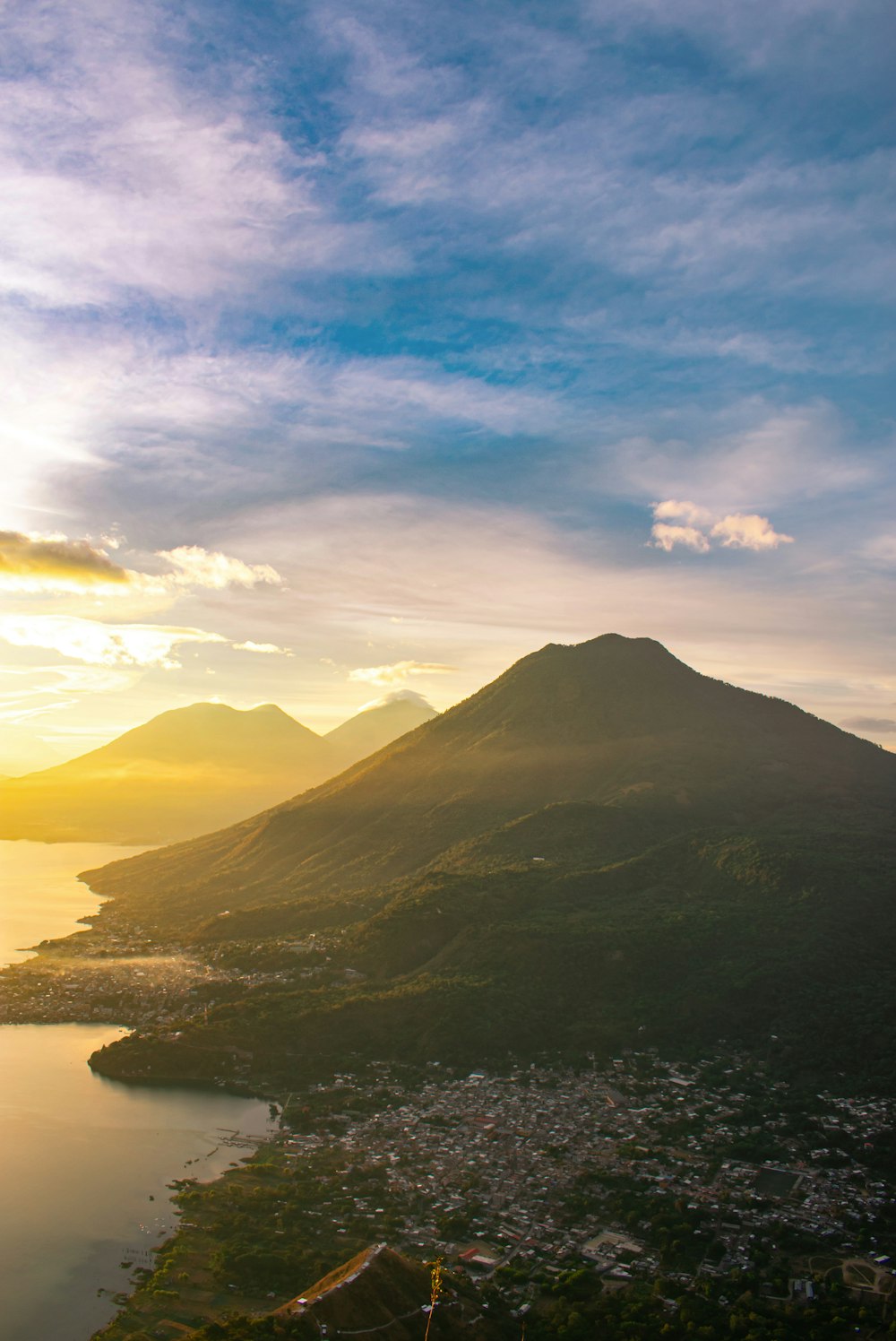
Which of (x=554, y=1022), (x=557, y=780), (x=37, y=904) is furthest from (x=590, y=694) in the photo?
(x=37, y=904)

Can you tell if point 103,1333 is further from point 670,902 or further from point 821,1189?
point 670,902

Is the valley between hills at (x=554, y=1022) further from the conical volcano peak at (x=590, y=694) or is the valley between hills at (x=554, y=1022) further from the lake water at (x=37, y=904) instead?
the lake water at (x=37, y=904)

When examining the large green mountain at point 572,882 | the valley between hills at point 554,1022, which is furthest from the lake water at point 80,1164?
the large green mountain at point 572,882

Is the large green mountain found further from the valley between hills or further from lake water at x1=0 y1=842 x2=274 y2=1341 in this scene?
lake water at x1=0 y1=842 x2=274 y2=1341

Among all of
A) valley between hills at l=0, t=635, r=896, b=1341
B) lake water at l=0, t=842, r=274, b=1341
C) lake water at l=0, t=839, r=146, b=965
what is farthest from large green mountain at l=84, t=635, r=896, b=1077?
lake water at l=0, t=839, r=146, b=965

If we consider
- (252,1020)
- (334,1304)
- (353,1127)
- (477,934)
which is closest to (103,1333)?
(334,1304)

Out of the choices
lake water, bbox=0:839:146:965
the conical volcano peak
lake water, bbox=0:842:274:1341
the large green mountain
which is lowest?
lake water, bbox=0:842:274:1341
